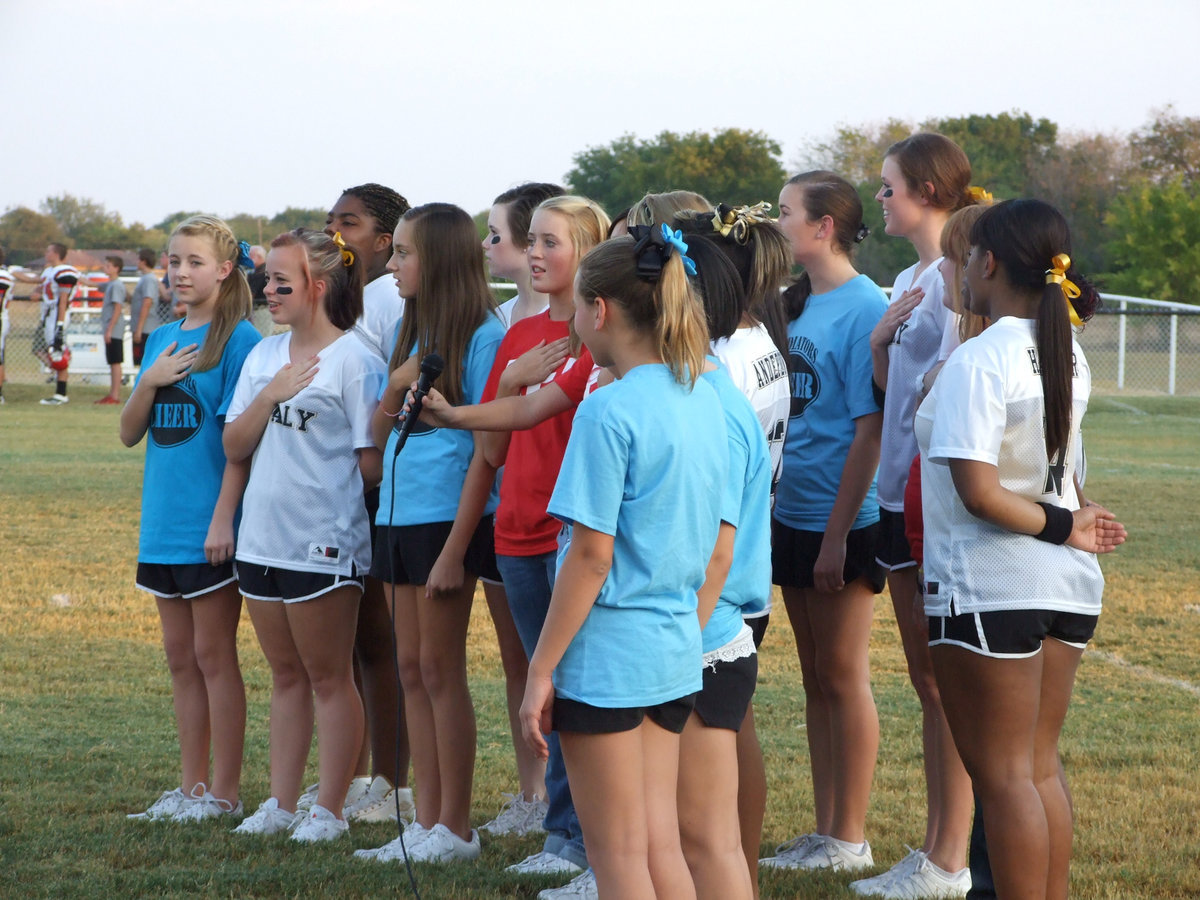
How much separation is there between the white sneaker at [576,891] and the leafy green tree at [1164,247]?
46355mm

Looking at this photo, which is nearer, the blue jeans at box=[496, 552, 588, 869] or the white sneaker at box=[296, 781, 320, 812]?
the blue jeans at box=[496, 552, 588, 869]

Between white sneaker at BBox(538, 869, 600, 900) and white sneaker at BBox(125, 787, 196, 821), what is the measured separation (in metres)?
1.32

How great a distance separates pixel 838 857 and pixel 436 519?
1.52 meters

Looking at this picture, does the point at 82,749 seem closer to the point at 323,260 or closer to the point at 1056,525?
the point at 323,260

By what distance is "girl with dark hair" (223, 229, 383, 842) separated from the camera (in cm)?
375

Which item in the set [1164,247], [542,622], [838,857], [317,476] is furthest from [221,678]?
[1164,247]

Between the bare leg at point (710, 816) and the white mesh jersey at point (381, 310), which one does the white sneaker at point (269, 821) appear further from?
the bare leg at point (710, 816)

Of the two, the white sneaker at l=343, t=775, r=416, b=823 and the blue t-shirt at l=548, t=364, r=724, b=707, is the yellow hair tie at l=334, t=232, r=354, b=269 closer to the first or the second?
the white sneaker at l=343, t=775, r=416, b=823

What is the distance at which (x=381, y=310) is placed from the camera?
450 centimetres

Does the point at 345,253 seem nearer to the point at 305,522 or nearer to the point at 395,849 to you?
the point at 305,522

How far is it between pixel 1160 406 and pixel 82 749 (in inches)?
842

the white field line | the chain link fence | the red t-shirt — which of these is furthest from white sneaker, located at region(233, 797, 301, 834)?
the chain link fence

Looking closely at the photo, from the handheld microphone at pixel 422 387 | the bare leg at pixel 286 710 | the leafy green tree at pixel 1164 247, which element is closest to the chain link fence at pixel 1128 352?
the leafy green tree at pixel 1164 247

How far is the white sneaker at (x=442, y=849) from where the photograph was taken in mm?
3637
